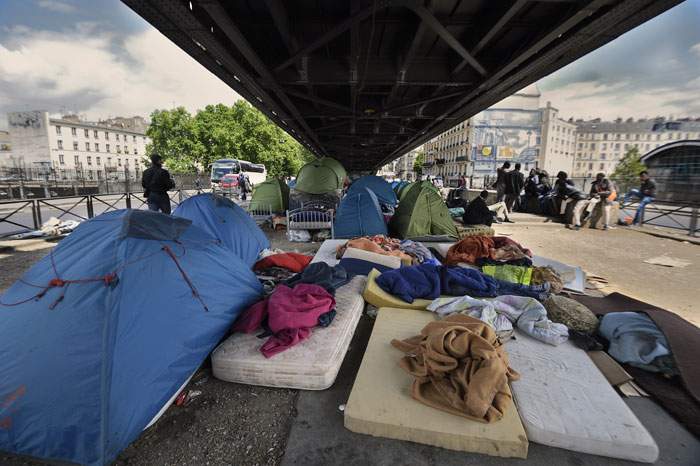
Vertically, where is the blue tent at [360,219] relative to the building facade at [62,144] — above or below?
below

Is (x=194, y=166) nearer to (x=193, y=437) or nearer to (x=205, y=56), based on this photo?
(x=205, y=56)

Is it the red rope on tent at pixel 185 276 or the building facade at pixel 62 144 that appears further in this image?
the building facade at pixel 62 144

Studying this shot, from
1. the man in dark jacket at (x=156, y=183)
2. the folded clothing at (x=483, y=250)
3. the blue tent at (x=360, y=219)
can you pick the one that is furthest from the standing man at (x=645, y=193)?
the man in dark jacket at (x=156, y=183)

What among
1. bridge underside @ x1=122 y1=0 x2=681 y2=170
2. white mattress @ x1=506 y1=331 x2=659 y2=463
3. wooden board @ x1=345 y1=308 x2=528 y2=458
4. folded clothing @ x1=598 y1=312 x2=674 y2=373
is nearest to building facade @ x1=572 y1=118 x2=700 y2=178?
bridge underside @ x1=122 y1=0 x2=681 y2=170

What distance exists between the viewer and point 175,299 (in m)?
2.38

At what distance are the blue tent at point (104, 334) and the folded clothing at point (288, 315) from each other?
8.2 inches

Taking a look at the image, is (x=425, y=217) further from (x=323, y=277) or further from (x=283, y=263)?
(x=323, y=277)

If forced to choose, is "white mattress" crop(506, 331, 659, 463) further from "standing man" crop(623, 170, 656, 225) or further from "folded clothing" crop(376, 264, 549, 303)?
"standing man" crop(623, 170, 656, 225)

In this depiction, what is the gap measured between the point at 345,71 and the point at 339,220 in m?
3.11

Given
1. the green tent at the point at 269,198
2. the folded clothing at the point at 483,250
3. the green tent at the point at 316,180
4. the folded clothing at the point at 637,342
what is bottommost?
the folded clothing at the point at 637,342

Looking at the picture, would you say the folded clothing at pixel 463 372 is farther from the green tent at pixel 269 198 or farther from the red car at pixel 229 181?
the red car at pixel 229 181

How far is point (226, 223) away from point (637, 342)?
17.8 ft

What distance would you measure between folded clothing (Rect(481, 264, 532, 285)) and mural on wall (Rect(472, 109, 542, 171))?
62.9m

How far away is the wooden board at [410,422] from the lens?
1.86m
